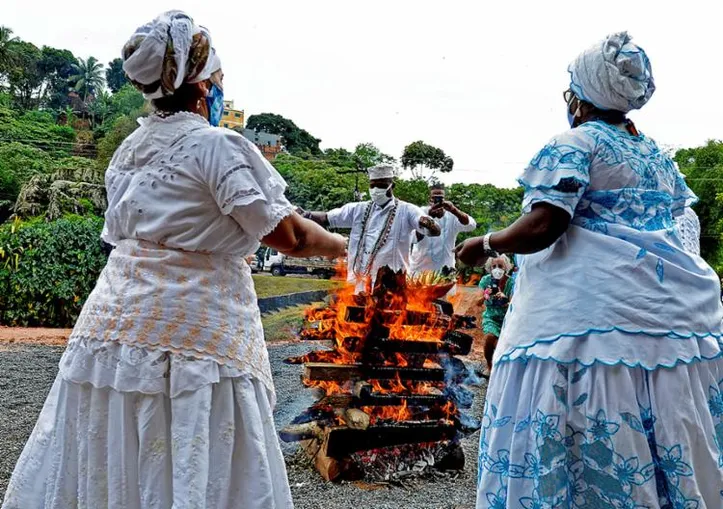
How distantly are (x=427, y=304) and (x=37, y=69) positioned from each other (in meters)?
86.1

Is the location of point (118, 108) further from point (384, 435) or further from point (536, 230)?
point (536, 230)

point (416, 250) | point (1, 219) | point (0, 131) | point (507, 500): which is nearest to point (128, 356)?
point (507, 500)

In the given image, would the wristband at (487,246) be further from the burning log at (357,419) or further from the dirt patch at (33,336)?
the dirt patch at (33,336)

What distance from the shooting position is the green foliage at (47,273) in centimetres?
1323

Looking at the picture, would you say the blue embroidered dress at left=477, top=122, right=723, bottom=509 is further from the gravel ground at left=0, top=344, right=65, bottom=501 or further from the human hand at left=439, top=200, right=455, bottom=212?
the gravel ground at left=0, top=344, right=65, bottom=501

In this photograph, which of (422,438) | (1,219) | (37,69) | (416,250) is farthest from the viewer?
(37,69)

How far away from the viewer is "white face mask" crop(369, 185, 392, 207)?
6.61 metres

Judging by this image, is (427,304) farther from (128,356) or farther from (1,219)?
(1,219)

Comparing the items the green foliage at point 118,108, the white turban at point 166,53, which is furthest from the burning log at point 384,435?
the green foliage at point 118,108

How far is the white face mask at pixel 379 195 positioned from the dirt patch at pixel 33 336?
22.5 feet

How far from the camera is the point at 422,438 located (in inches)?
196

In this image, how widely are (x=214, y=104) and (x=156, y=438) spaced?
3.90ft

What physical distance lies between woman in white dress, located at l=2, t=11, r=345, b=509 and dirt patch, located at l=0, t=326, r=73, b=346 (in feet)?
31.4

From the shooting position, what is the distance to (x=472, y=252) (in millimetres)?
2734
